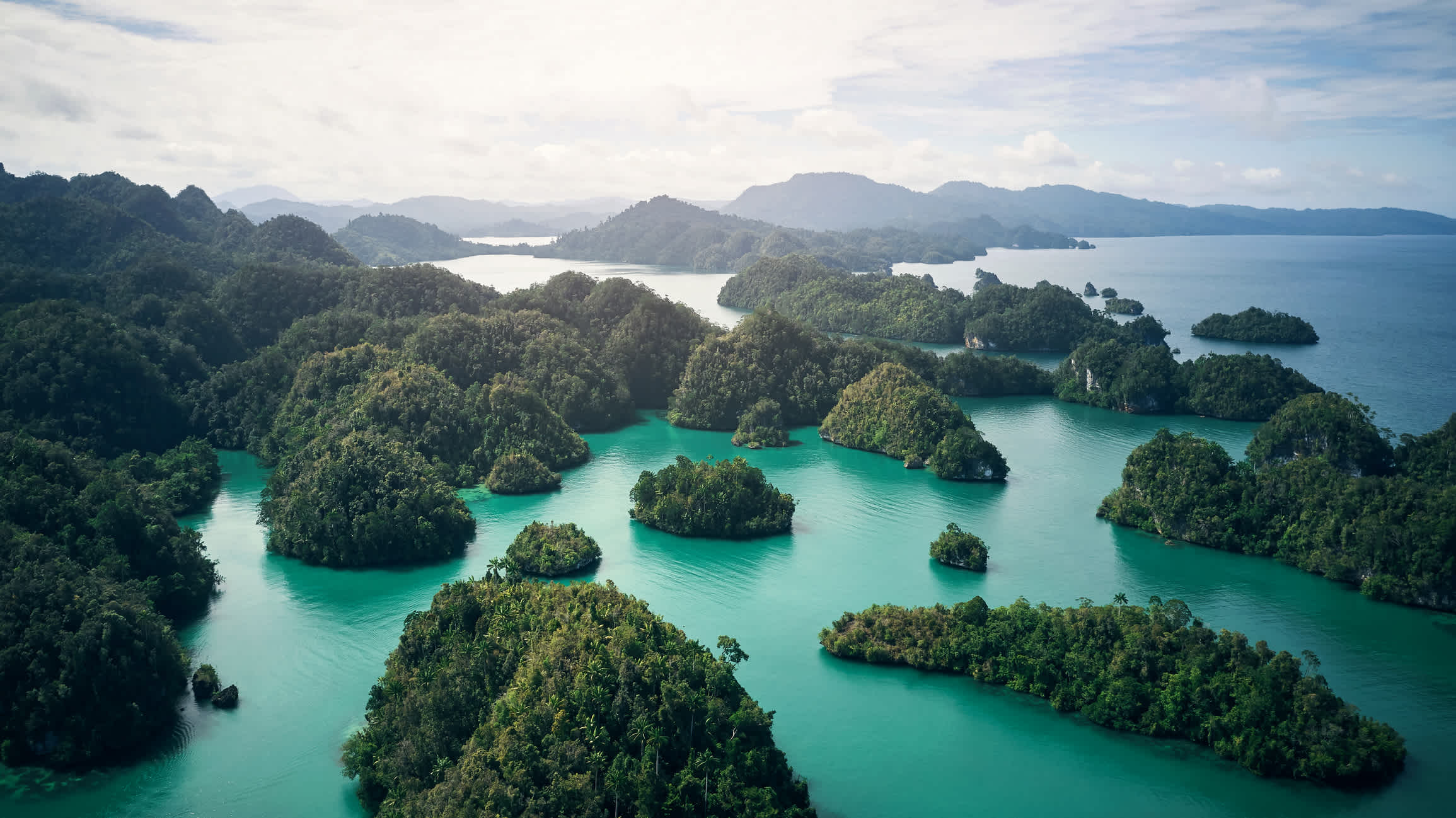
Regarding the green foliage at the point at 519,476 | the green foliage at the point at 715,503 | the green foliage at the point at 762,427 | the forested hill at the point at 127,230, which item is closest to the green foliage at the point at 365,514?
the green foliage at the point at 519,476

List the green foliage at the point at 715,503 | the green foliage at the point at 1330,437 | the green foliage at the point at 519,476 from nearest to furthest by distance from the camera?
the green foliage at the point at 715,503
the green foliage at the point at 1330,437
the green foliage at the point at 519,476

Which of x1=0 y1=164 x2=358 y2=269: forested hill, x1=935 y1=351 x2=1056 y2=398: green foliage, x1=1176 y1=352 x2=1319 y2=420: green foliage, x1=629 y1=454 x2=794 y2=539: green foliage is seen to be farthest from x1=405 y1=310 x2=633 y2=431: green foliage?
x1=1176 y1=352 x2=1319 y2=420: green foliage

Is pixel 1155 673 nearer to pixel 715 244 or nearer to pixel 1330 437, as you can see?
pixel 1330 437

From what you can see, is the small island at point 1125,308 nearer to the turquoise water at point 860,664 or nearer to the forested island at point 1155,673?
the turquoise water at point 860,664

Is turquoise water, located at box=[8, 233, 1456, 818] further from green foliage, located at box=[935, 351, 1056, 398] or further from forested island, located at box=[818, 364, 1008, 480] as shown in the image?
green foliage, located at box=[935, 351, 1056, 398]

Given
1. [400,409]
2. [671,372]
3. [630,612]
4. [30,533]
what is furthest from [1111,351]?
[30,533]

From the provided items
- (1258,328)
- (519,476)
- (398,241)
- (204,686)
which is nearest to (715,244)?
(398,241)
